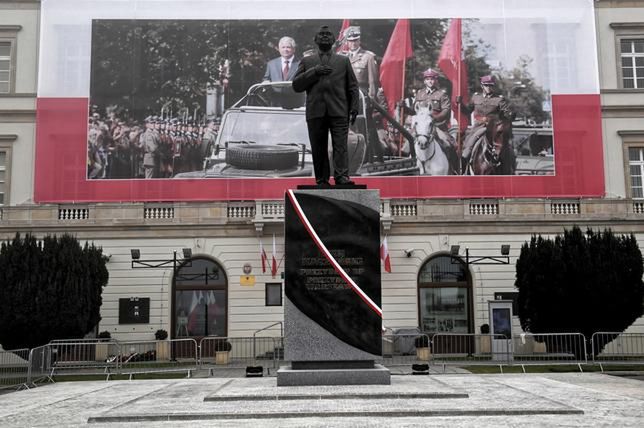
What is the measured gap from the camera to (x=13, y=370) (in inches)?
690

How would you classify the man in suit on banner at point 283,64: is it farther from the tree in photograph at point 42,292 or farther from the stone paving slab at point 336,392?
the stone paving slab at point 336,392

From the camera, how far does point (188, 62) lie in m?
29.6

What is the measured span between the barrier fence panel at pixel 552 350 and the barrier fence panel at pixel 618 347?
0.44m

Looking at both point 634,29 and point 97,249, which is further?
point 634,29

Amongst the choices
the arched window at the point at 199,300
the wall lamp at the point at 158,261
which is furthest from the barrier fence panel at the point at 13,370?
the arched window at the point at 199,300

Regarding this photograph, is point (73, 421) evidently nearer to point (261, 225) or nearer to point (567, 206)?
point (261, 225)

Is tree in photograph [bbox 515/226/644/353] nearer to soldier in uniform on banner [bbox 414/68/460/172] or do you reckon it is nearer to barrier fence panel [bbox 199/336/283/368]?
soldier in uniform on banner [bbox 414/68/460/172]

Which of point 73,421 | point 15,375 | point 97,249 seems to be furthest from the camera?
point 97,249

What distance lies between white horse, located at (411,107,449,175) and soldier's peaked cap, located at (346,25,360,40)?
3.88 meters

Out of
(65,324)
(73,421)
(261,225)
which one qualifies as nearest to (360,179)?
(261,225)

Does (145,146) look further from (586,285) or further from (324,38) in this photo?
(324,38)

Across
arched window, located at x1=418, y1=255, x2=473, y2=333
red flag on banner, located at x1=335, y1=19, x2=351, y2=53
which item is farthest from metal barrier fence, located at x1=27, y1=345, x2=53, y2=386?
red flag on banner, located at x1=335, y1=19, x2=351, y2=53

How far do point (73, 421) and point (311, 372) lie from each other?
334 centimetres

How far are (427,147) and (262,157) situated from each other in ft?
21.0
